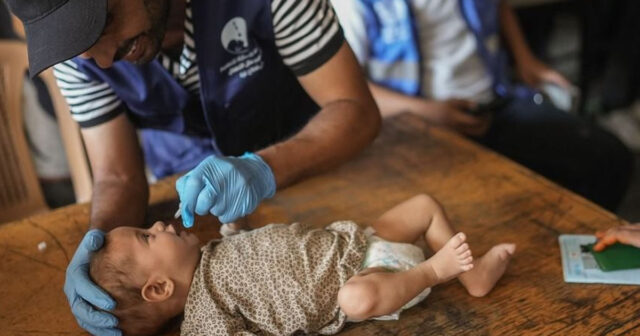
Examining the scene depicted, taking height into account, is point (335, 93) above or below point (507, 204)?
above

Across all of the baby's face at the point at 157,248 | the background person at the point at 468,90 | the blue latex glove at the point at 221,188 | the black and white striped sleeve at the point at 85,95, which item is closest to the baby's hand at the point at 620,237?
the blue latex glove at the point at 221,188

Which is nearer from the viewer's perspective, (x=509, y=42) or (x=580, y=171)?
(x=580, y=171)

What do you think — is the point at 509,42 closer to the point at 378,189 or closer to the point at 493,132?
the point at 493,132

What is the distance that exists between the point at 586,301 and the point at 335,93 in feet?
2.20

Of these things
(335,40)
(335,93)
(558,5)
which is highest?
(335,40)

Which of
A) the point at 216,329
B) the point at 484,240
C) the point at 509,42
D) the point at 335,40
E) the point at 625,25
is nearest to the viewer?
the point at 216,329

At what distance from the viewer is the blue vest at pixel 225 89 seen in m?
1.30

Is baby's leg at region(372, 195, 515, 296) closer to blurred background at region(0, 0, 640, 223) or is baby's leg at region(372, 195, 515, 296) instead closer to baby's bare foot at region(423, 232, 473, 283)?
baby's bare foot at region(423, 232, 473, 283)

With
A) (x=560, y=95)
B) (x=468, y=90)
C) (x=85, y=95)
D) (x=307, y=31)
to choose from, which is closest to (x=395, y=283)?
(x=307, y=31)

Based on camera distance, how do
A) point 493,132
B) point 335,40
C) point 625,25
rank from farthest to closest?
point 625,25 < point 493,132 < point 335,40

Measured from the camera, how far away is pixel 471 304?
102cm

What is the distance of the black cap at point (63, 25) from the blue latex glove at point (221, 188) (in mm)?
288

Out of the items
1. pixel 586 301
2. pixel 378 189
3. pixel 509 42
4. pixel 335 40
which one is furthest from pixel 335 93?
pixel 509 42

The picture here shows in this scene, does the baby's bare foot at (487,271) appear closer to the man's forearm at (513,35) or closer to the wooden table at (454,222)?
the wooden table at (454,222)
